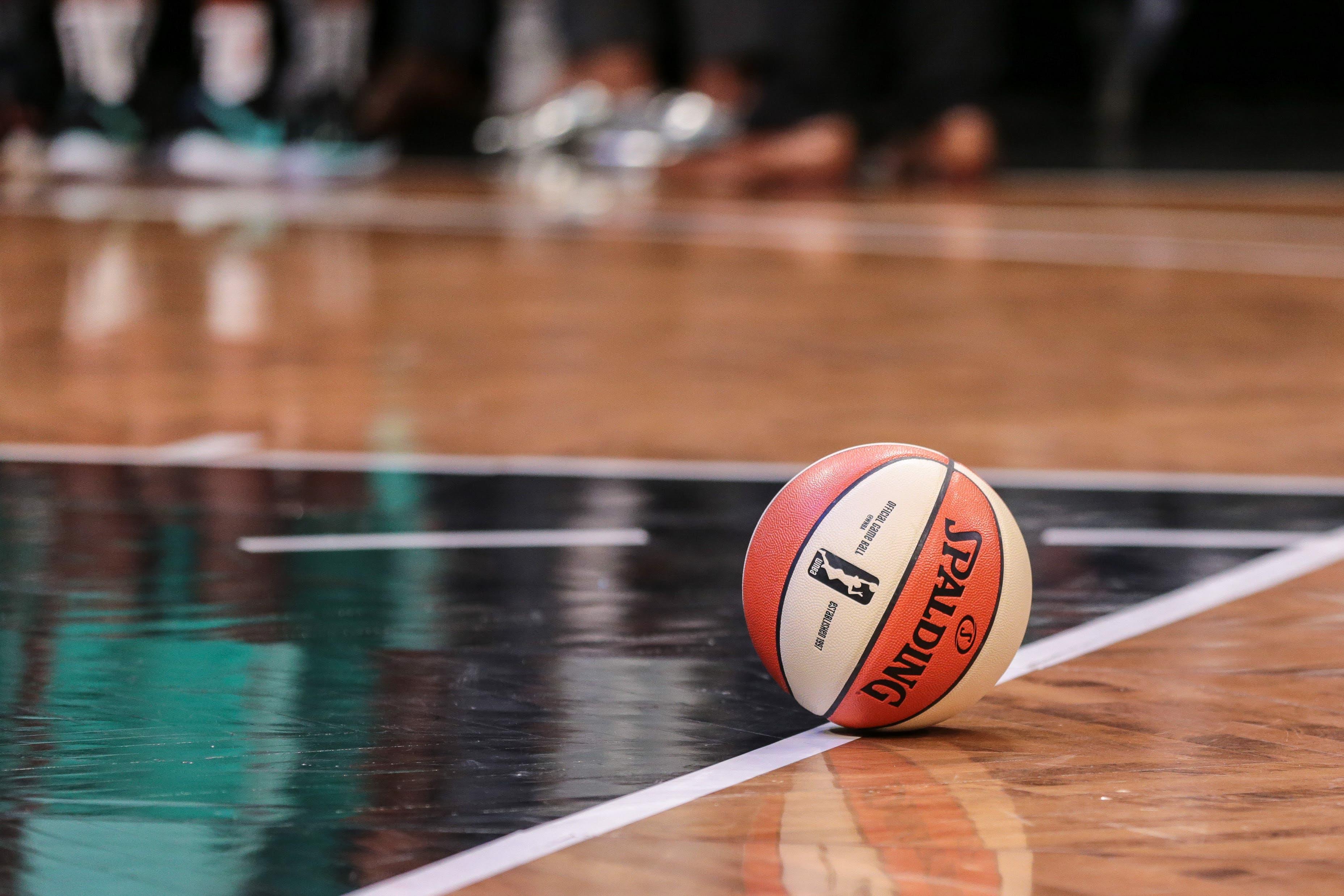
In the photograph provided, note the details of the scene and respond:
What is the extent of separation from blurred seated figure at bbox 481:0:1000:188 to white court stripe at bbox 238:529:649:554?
608 centimetres

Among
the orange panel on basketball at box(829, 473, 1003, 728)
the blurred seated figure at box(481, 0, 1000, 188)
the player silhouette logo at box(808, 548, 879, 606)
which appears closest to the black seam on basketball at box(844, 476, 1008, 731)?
the orange panel on basketball at box(829, 473, 1003, 728)

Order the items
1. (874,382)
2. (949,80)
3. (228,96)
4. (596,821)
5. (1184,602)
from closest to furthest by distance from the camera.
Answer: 1. (596,821)
2. (1184,602)
3. (874,382)
4. (949,80)
5. (228,96)

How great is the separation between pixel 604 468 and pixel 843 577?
1.63 metres

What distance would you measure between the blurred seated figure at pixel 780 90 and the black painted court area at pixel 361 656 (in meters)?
5.82

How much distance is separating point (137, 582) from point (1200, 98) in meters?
13.8

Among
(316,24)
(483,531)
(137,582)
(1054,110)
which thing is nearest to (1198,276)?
(483,531)

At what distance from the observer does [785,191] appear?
9.86 metres

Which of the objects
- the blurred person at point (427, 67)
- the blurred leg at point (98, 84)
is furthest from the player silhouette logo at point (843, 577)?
the blurred person at point (427, 67)

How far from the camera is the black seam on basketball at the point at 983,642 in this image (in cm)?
209

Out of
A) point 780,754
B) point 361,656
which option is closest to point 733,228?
point 361,656

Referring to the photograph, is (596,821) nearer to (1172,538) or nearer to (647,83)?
(1172,538)

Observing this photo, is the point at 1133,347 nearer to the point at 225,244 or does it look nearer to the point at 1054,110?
the point at 225,244

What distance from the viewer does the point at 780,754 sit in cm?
203

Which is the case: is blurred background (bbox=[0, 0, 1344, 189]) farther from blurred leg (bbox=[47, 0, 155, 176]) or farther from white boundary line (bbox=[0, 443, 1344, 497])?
white boundary line (bbox=[0, 443, 1344, 497])
